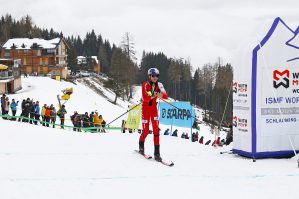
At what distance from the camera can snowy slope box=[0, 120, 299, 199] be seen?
608cm

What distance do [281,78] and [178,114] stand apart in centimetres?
1003

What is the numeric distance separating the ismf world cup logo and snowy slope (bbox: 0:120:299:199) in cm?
186

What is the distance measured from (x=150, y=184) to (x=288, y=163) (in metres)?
4.09

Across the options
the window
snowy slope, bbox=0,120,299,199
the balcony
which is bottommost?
snowy slope, bbox=0,120,299,199

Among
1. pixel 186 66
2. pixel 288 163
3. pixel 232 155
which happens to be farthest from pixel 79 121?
pixel 186 66

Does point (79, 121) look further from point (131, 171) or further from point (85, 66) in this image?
point (85, 66)

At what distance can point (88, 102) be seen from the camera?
5256 cm

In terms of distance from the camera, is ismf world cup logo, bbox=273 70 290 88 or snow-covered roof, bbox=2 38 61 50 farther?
snow-covered roof, bbox=2 38 61 50

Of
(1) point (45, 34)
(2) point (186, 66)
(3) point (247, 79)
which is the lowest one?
(3) point (247, 79)

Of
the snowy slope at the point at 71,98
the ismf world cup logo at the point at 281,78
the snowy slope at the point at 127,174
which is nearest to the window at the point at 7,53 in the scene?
the snowy slope at the point at 71,98

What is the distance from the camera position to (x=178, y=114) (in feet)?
63.4

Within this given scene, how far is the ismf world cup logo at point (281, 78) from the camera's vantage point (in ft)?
31.1

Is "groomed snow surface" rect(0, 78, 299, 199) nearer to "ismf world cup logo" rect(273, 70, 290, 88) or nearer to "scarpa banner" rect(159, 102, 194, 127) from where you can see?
"ismf world cup logo" rect(273, 70, 290, 88)

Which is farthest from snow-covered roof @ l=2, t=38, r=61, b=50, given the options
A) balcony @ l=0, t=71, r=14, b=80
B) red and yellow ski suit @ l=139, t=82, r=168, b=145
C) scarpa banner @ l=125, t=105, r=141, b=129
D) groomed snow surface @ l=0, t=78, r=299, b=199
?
red and yellow ski suit @ l=139, t=82, r=168, b=145
